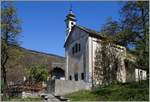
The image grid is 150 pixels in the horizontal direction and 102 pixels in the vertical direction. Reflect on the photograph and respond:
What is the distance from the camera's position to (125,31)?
31.8m

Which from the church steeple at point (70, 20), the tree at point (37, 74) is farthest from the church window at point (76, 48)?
the church steeple at point (70, 20)

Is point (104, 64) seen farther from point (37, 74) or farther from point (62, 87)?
point (62, 87)

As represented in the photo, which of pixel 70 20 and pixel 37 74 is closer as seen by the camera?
pixel 37 74

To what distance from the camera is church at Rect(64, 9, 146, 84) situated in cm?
4044

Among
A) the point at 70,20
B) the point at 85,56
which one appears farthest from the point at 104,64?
the point at 70,20

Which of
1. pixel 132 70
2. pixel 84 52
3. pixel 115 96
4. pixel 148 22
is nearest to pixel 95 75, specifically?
pixel 84 52

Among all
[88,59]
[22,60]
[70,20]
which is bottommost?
[88,59]

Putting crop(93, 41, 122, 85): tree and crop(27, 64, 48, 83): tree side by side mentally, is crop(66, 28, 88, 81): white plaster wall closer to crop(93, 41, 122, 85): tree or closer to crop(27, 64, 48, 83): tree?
crop(93, 41, 122, 85): tree

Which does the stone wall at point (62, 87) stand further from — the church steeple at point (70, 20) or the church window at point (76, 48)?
the church steeple at point (70, 20)

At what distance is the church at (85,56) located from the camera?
40438mm

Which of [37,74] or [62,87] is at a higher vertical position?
[37,74]

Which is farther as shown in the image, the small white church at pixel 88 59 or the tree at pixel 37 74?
the tree at pixel 37 74

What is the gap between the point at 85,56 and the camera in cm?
4119

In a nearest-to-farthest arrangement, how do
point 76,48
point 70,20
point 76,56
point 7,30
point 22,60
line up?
point 7,30
point 76,56
point 76,48
point 22,60
point 70,20
